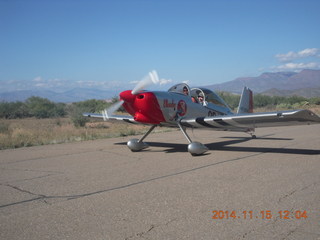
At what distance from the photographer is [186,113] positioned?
10.2 metres

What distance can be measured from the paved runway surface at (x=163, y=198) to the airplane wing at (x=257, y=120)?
3.45 feet

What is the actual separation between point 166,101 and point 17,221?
6.33 m

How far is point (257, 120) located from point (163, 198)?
18.0ft

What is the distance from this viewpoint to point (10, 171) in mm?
7246

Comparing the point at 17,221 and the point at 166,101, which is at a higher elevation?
the point at 166,101

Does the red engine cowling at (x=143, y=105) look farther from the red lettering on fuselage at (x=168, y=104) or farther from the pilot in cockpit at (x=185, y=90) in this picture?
the pilot in cockpit at (x=185, y=90)

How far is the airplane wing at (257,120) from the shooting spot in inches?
320

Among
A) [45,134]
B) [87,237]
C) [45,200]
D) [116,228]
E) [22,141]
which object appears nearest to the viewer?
[87,237]

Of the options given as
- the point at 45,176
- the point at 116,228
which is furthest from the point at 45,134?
the point at 116,228

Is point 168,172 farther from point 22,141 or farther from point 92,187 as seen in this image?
point 22,141

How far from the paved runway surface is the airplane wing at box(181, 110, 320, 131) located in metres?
1.05
